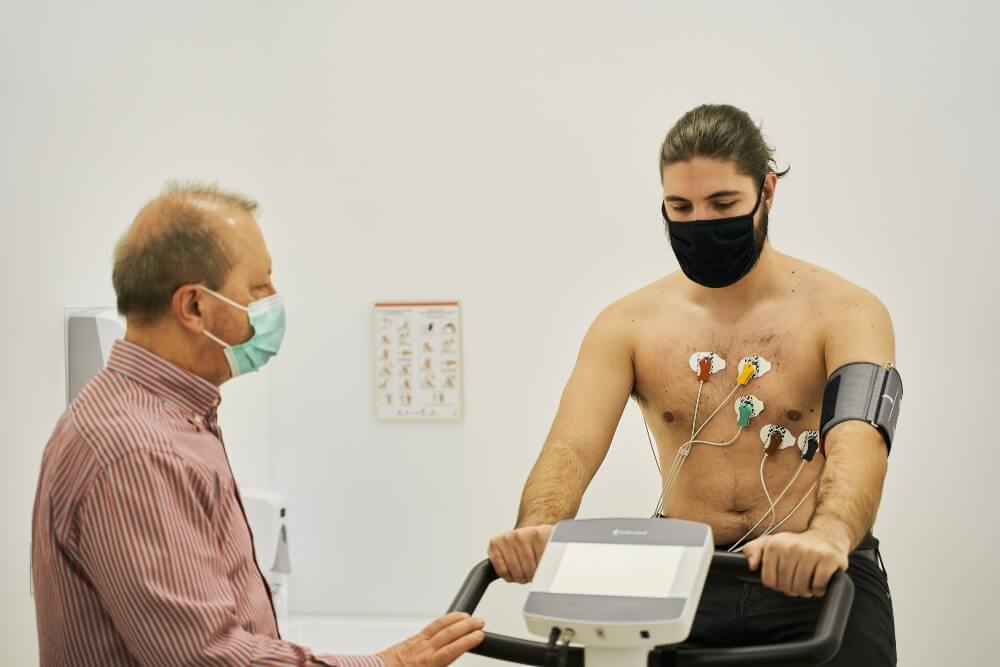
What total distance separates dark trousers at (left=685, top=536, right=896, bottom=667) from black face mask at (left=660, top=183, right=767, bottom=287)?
2.27 feet

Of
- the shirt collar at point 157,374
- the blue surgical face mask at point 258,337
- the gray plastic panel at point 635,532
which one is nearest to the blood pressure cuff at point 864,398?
the gray plastic panel at point 635,532

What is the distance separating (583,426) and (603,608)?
1.07 meters

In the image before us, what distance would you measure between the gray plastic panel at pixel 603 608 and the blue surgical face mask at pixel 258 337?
66 cm

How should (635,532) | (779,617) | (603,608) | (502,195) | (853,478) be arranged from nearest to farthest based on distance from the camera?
1. (603,608)
2. (635,532)
3. (853,478)
4. (779,617)
5. (502,195)

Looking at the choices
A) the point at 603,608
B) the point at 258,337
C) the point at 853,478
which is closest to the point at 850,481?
the point at 853,478

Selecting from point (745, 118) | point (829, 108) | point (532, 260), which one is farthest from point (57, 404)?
point (829, 108)

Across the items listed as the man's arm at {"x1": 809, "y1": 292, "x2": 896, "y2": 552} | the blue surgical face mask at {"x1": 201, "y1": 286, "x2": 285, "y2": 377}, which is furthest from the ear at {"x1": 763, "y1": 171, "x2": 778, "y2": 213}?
the blue surgical face mask at {"x1": 201, "y1": 286, "x2": 285, "y2": 377}

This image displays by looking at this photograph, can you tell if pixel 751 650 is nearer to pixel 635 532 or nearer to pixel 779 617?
pixel 635 532

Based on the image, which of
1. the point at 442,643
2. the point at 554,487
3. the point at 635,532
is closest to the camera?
the point at 635,532

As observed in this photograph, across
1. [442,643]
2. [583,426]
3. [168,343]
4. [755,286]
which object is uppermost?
[755,286]

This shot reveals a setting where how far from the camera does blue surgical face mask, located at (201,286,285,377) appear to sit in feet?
5.68

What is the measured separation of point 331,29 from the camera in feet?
13.0

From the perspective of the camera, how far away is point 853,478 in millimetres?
1928

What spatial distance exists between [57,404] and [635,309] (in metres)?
1.61
